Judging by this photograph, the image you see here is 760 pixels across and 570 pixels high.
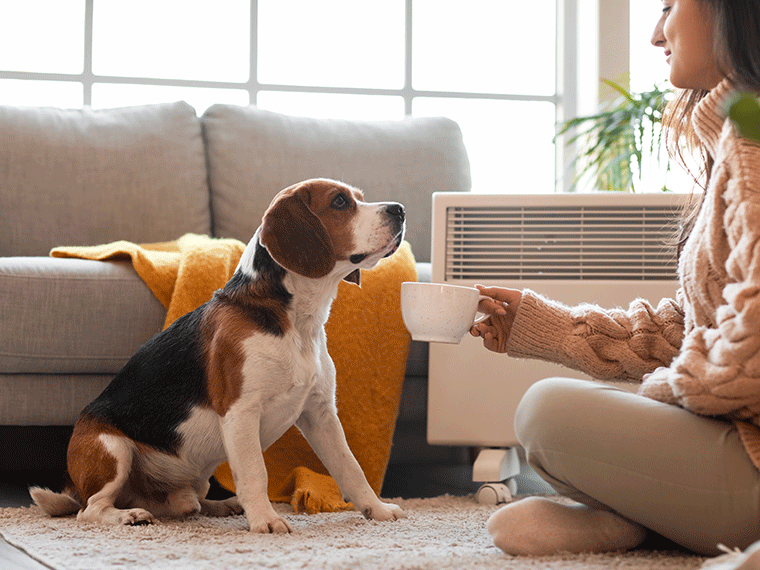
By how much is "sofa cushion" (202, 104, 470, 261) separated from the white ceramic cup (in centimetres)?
124

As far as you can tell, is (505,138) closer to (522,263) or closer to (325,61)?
(325,61)

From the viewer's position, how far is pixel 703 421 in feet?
3.23

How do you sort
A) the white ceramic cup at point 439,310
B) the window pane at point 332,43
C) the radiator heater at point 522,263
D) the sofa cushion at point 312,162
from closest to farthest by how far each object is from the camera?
1. the white ceramic cup at point 439,310
2. the radiator heater at point 522,263
3. the sofa cushion at point 312,162
4. the window pane at point 332,43

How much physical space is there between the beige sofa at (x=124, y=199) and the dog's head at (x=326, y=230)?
0.52 meters

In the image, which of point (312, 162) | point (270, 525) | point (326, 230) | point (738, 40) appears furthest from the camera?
point (312, 162)

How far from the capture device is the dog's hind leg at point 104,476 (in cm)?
134

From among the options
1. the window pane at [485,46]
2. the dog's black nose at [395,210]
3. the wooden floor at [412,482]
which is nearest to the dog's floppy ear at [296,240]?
the dog's black nose at [395,210]

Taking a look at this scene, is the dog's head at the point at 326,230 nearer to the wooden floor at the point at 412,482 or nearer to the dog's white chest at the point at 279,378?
the dog's white chest at the point at 279,378

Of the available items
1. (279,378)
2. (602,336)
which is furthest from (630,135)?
(279,378)

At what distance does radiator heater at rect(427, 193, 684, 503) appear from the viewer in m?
1.78

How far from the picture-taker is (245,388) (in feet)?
4.34

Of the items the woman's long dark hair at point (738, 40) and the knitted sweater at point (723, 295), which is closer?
the knitted sweater at point (723, 295)

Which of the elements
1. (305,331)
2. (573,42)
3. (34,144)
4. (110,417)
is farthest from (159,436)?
(573,42)

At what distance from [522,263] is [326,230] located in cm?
62
